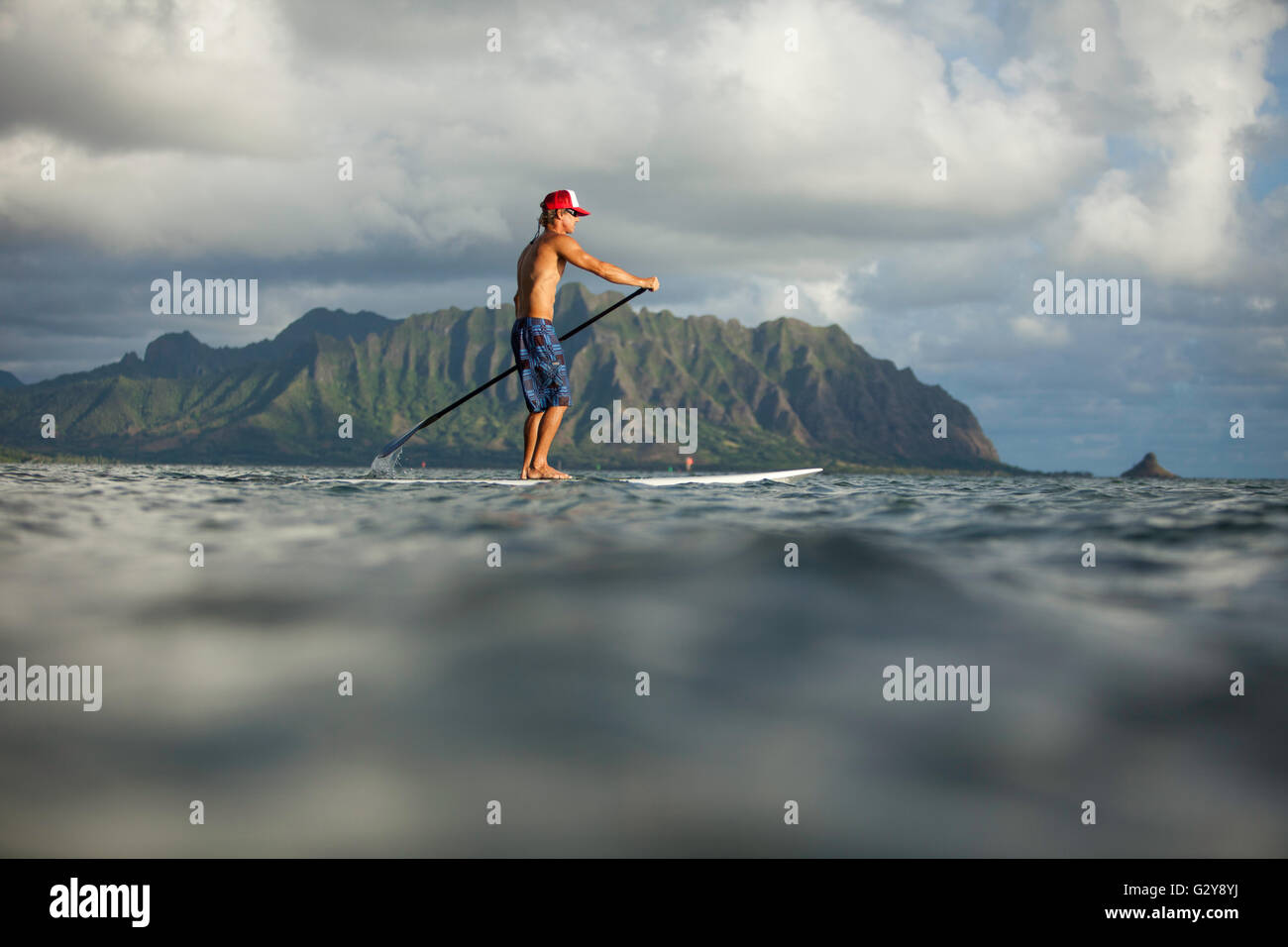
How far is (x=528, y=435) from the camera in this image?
13.4 meters

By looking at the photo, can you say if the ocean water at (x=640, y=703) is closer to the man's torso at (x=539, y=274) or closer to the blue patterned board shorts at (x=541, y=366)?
the blue patterned board shorts at (x=541, y=366)

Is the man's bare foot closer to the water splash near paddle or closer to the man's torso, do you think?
the man's torso

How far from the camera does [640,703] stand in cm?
318

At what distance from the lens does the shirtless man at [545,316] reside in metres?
12.8

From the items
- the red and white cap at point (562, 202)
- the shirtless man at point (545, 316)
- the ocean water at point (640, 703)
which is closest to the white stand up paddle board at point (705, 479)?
the shirtless man at point (545, 316)

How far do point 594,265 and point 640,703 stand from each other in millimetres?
10864

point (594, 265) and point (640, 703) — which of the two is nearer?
point (640, 703)

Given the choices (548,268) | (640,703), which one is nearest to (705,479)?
(548,268)

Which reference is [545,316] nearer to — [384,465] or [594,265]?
[594,265]

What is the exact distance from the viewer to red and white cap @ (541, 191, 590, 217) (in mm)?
13227

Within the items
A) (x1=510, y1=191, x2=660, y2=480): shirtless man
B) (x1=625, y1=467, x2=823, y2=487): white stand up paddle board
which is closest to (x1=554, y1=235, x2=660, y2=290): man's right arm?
(x1=510, y1=191, x2=660, y2=480): shirtless man
